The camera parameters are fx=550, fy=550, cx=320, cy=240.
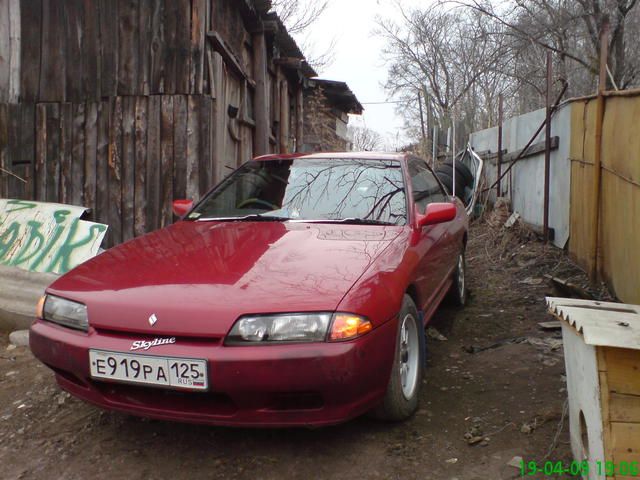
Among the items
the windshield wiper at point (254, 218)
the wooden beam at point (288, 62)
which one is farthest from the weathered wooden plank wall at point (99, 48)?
the wooden beam at point (288, 62)

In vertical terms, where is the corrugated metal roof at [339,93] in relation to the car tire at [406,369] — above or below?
above

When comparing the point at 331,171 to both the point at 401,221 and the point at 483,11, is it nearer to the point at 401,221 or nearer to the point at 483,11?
the point at 401,221

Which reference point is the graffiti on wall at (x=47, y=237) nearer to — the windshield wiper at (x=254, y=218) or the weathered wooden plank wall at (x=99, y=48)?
the weathered wooden plank wall at (x=99, y=48)

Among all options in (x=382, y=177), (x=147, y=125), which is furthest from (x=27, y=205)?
(x=382, y=177)

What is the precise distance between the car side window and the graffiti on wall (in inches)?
104

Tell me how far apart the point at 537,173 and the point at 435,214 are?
484 cm

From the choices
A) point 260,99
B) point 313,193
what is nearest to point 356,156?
point 313,193

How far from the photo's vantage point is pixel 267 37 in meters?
8.96

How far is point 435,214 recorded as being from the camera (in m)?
3.35

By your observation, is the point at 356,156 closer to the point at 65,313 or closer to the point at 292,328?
the point at 292,328

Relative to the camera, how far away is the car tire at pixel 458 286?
4922 millimetres

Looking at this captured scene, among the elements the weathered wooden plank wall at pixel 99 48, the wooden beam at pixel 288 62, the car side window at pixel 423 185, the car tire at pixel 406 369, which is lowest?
the car tire at pixel 406 369

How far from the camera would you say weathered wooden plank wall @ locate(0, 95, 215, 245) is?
5512 millimetres

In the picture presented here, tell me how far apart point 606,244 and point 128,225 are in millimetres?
4533
